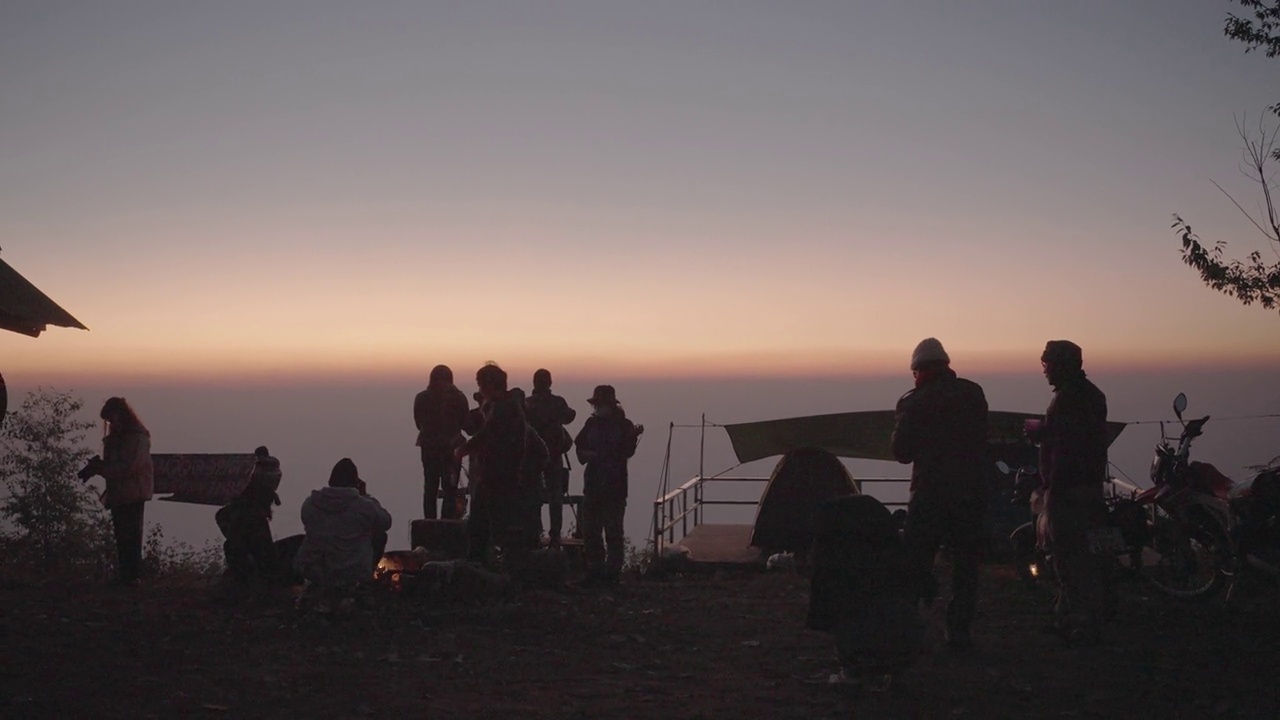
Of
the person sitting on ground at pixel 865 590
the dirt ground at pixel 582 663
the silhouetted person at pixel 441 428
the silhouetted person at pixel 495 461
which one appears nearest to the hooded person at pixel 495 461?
the silhouetted person at pixel 495 461

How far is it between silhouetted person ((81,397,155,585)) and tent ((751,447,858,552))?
7.93 m

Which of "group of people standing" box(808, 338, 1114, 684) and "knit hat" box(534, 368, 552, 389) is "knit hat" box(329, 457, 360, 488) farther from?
"group of people standing" box(808, 338, 1114, 684)

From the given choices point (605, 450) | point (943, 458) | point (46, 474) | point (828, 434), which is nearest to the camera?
point (943, 458)

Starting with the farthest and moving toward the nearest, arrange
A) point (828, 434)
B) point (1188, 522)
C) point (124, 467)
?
point (828, 434), point (124, 467), point (1188, 522)

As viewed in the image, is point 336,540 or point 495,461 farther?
point 495,461

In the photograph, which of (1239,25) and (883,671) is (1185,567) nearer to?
(883,671)

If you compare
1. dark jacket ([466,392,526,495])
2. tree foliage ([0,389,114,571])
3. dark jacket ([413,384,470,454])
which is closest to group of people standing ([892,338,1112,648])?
dark jacket ([466,392,526,495])

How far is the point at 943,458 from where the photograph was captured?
7473mm

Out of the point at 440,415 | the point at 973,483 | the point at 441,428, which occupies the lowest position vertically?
the point at 973,483

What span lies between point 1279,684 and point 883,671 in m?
2.35

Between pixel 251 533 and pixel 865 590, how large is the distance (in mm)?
6410

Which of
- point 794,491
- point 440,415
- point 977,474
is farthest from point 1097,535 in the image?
point 794,491

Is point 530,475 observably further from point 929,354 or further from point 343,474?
point 929,354

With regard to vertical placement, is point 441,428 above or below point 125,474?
above
